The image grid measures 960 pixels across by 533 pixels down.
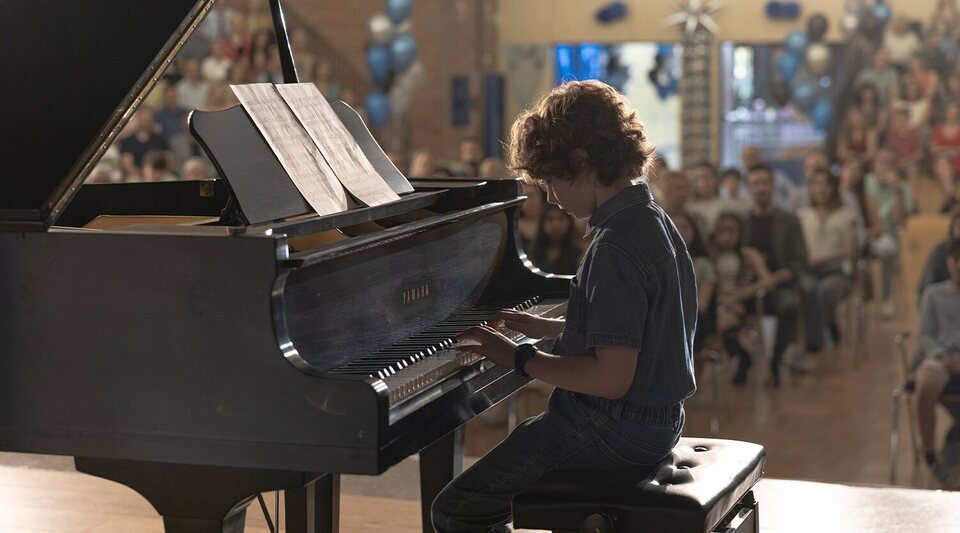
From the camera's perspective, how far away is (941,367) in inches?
235

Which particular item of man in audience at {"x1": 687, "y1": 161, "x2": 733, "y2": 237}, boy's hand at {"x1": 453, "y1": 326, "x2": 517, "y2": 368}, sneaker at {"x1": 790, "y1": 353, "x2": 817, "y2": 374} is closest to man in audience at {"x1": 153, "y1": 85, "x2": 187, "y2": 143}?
man in audience at {"x1": 687, "y1": 161, "x2": 733, "y2": 237}

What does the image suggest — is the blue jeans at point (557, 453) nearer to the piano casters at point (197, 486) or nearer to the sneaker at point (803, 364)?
the piano casters at point (197, 486)

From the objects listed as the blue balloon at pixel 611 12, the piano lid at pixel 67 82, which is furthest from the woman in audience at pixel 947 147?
the piano lid at pixel 67 82

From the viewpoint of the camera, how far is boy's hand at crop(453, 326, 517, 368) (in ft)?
7.23

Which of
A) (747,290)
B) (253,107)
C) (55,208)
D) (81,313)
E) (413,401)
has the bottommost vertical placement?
(747,290)

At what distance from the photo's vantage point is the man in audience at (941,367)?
235 inches

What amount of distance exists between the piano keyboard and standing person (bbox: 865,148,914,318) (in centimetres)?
707

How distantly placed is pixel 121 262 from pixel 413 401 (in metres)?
0.51

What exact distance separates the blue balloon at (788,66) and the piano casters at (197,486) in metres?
9.60

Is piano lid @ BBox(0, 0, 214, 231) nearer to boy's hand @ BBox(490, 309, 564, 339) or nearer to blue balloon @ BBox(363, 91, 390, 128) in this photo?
boy's hand @ BBox(490, 309, 564, 339)

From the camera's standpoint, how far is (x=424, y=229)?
245 cm

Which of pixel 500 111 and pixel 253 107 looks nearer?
pixel 253 107

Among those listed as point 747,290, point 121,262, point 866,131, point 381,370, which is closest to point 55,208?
point 121,262

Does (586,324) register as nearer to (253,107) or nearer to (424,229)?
(424,229)
